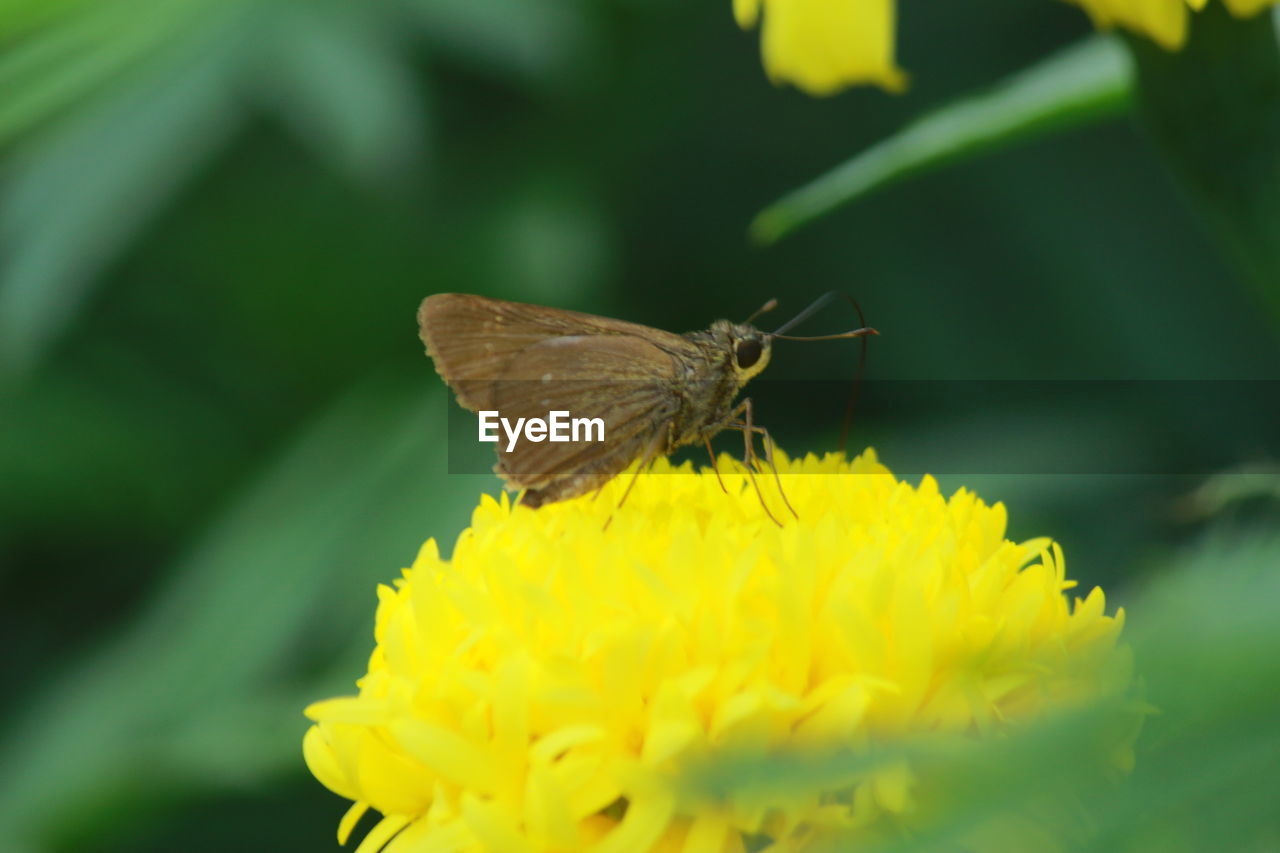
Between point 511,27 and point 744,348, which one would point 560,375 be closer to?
point 744,348

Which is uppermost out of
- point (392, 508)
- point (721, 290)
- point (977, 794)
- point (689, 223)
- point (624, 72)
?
point (624, 72)

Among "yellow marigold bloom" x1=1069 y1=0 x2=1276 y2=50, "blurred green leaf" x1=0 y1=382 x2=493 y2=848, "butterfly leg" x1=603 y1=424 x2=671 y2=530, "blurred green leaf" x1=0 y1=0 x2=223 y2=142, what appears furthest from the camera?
"blurred green leaf" x1=0 y1=382 x2=493 y2=848

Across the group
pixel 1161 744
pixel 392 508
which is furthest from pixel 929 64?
pixel 1161 744

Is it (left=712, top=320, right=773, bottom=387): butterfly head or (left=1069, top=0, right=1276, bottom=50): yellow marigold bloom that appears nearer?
(left=1069, top=0, right=1276, bottom=50): yellow marigold bloom

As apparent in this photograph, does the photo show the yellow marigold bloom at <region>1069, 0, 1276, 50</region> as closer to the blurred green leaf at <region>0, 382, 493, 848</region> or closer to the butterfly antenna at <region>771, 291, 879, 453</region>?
the butterfly antenna at <region>771, 291, 879, 453</region>

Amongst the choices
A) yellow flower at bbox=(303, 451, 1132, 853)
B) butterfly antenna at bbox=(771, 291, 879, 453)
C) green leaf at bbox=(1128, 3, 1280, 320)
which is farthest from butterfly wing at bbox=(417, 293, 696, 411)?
green leaf at bbox=(1128, 3, 1280, 320)

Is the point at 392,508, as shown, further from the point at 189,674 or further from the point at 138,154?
the point at 138,154

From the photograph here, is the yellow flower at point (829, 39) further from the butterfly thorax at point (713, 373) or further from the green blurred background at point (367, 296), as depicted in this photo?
the green blurred background at point (367, 296)
